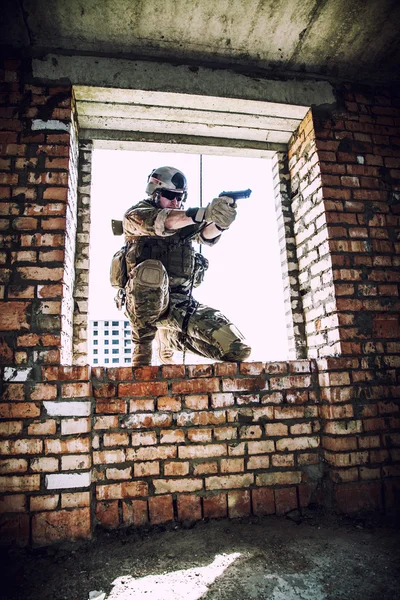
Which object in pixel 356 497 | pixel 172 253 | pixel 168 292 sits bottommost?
pixel 356 497

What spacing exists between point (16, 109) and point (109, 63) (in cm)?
63

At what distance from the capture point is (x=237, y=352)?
6.91 ft

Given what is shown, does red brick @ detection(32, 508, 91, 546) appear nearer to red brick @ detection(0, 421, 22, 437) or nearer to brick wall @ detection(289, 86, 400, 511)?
red brick @ detection(0, 421, 22, 437)

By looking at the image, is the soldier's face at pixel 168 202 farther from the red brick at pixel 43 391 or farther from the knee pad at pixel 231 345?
the red brick at pixel 43 391

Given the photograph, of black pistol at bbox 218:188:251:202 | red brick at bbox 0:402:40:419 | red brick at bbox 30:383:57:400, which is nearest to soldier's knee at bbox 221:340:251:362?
black pistol at bbox 218:188:251:202

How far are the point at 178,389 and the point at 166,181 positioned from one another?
55.0 inches

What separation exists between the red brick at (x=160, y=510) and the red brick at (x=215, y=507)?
0.19m

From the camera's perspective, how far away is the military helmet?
243cm

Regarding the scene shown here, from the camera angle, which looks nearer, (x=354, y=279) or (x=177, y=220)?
(x=177, y=220)

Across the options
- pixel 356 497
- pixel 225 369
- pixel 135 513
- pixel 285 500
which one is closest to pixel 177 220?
pixel 225 369

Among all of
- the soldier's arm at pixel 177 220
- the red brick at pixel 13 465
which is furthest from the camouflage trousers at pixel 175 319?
the red brick at pixel 13 465

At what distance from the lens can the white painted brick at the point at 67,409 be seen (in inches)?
71.9

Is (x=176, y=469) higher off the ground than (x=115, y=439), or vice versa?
(x=115, y=439)

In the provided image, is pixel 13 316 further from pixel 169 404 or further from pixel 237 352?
pixel 237 352
